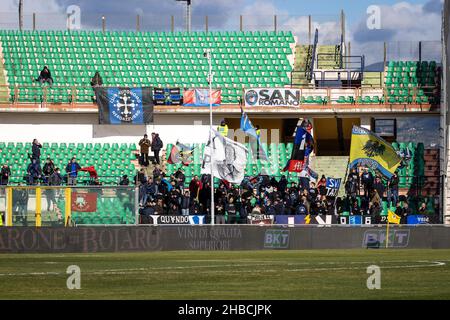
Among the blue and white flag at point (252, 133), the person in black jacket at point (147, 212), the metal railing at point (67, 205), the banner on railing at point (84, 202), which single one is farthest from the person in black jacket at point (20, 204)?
the blue and white flag at point (252, 133)

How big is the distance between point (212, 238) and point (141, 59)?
22878 mm

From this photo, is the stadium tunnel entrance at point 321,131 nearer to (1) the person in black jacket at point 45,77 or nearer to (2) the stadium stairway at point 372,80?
(2) the stadium stairway at point 372,80

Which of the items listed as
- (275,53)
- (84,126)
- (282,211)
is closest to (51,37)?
(84,126)

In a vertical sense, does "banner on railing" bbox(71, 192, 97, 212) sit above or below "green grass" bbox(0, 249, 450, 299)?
above

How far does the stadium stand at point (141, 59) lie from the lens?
57219 millimetres

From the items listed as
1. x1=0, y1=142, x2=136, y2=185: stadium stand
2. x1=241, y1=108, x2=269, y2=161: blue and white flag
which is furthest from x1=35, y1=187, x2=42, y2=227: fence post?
x1=0, y1=142, x2=136, y2=185: stadium stand

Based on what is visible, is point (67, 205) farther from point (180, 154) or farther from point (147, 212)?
point (180, 154)

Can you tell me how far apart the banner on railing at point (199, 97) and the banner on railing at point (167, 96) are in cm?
40

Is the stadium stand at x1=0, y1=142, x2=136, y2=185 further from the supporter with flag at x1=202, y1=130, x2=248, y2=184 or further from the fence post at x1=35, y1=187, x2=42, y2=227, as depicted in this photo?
the fence post at x1=35, y1=187, x2=42, y2=227

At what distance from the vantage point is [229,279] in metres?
20.9

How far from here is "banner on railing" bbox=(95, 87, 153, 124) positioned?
178 feet

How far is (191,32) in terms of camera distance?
60594 millimetres

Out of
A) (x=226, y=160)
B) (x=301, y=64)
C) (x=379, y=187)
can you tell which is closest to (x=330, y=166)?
(x=379, y=187)

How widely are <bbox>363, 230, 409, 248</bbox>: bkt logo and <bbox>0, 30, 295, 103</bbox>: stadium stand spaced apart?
1864 centimetres
